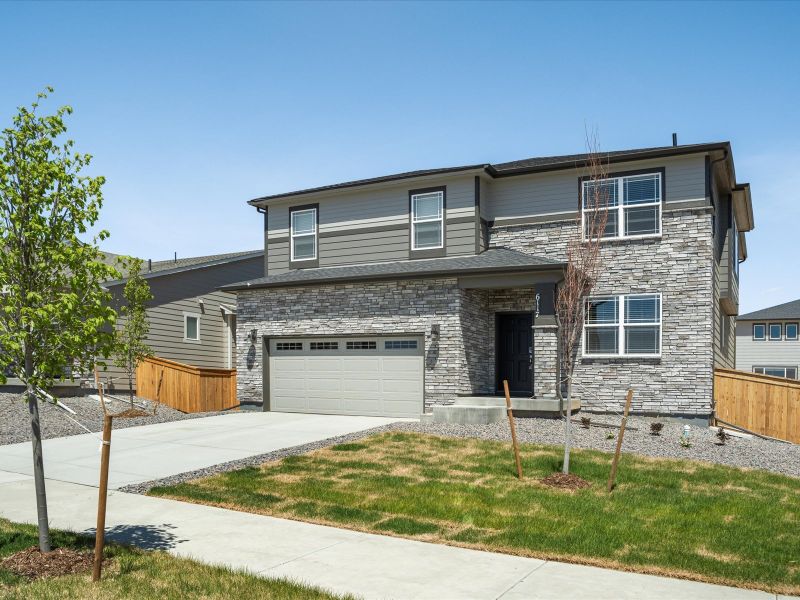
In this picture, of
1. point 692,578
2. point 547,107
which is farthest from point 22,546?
point 547,107

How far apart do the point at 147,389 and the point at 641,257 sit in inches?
596

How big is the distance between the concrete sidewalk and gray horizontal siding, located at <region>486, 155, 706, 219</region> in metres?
12.7

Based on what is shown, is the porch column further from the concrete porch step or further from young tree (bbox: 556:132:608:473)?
the concrete porch step

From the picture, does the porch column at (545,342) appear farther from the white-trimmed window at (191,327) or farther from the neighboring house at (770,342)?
the neighboring house at (770,342)

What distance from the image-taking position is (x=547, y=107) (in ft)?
49.4

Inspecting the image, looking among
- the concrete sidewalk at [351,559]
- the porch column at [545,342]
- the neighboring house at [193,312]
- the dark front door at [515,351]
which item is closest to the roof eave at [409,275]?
the porch column at [545,342]

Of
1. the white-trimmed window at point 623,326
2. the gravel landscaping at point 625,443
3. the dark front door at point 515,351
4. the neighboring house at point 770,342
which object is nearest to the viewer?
the gravel landscaping at point 625,443

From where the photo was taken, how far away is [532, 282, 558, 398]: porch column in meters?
17.0

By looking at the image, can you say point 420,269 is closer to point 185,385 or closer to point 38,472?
point 185,385

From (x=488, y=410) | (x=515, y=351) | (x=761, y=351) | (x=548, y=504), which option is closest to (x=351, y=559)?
(x=548, y=504)

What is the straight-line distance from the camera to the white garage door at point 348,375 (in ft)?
61.0

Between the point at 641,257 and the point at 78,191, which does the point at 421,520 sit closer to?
the point at 78,191

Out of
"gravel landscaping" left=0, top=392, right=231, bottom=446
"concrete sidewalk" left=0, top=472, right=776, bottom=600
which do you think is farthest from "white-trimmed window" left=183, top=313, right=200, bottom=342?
"concrete sidewalk" left=0, top=472, right=776, bottom=600

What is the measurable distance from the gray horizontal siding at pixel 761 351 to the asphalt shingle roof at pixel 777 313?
0.42m
